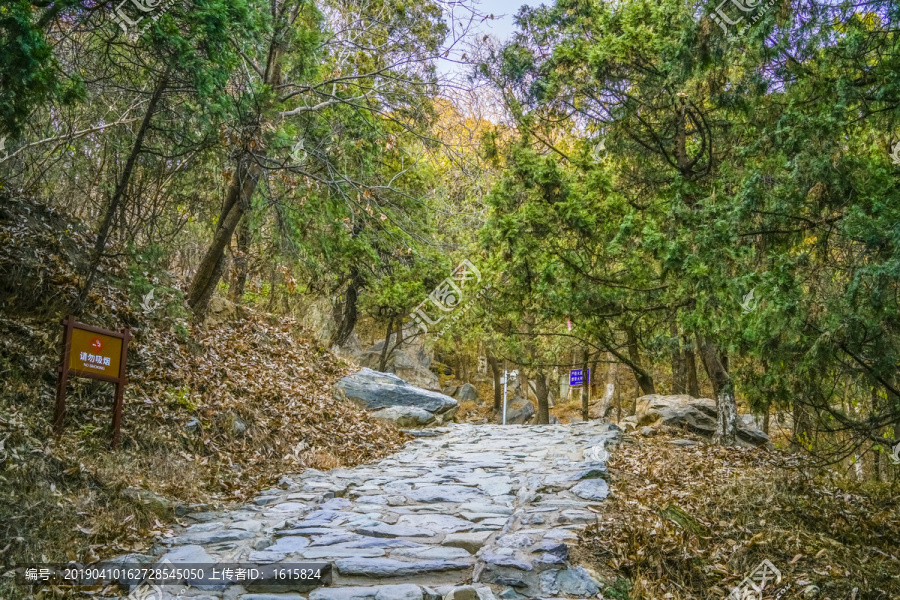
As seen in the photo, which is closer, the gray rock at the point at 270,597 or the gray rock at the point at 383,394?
the gray rock at the point at 270,597

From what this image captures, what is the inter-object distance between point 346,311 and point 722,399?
14417 mm

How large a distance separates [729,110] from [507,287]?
5.08 meters

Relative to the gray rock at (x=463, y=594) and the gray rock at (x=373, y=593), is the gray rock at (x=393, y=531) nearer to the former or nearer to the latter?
the gray rock at (x=373, y=593)

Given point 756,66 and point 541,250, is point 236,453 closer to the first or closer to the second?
point 541,250

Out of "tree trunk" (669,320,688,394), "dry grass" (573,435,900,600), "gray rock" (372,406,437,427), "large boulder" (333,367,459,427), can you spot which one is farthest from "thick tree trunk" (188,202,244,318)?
"tree trunk" (669,320,688,394)

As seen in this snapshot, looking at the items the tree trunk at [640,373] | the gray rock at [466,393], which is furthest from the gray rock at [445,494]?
the gray rock at [466,393]

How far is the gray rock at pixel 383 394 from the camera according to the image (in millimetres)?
12492

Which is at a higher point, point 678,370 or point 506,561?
point 678,370

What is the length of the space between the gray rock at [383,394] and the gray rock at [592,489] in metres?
6.31

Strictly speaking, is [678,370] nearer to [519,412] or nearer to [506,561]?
[519,412]

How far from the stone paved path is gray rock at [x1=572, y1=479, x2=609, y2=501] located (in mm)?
Result: 10

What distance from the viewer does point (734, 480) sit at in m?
6.75

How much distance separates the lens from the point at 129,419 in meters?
6.46

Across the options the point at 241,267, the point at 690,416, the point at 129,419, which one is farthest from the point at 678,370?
the point at 129,419
